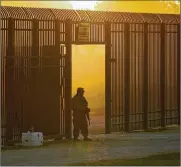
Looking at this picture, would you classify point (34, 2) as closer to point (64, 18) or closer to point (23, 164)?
point (64, 18)

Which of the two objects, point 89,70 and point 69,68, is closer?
point 69,68

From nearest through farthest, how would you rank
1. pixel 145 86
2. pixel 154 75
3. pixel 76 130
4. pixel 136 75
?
pixel 76 130 < pixel 136 75 < pixel 145 86 < pixel 154 75

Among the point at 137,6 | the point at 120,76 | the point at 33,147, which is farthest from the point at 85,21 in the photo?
the point at 137,6

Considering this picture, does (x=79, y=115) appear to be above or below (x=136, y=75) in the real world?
below

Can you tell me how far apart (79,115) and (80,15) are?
295 centimetres

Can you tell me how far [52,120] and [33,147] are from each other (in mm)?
1770

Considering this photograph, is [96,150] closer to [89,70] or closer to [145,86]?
[145,86]

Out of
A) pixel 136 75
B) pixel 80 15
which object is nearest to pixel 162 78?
pixel 136 75

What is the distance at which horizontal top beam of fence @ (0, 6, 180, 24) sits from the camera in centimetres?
2314

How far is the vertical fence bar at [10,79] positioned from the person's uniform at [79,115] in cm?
197

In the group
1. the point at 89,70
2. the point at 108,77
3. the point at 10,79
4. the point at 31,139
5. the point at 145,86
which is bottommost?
the point at 31,139

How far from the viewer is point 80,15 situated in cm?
2538

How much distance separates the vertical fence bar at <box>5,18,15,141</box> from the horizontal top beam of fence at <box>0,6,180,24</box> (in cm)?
40

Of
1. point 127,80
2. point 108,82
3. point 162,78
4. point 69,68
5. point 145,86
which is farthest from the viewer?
point 162,78
